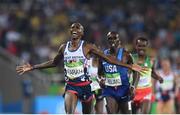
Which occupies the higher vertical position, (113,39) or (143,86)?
(113,39)

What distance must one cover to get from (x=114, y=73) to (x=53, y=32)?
1396cm

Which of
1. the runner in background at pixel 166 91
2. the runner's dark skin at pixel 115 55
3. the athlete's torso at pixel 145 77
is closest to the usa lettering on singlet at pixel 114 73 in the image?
the runner's dark skin at pixel 115 55

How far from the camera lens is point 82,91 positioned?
17500 millimetres

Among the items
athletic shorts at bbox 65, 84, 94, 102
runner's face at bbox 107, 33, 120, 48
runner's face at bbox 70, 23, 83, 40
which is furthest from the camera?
runner's face at bbox 107, 33, 120, 48

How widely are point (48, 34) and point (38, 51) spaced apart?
122 cm

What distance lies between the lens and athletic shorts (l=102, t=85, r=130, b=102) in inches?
722

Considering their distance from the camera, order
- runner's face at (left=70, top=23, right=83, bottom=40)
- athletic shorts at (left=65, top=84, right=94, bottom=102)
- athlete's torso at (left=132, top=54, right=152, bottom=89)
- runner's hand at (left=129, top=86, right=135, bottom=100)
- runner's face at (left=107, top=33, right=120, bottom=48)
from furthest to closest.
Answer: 1. athlete's torso at (left=132, top=54, right=152, bottom=89)
2. runner's hand at (left=129, top=86, right=135, bottom=100)
3. runner's face at (left=107, top=33, right=120, bottom=48)
4. athletic shorts at (left=65, top=84, right=94, bottom=102)
5. runner's face at (left=70, top=23, right=83, bottom=40)

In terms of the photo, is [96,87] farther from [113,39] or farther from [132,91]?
[113,39]

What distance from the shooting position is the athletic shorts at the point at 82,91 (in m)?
17.4

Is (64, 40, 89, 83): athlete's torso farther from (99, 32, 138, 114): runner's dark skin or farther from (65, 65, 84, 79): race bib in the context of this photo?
(99, 32, 138, 114): runner's dark skin

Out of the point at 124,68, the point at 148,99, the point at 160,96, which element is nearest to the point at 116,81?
the point at 124,68

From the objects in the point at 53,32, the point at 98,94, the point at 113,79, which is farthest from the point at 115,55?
the point at 53,32

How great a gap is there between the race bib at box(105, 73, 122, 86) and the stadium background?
9486mm

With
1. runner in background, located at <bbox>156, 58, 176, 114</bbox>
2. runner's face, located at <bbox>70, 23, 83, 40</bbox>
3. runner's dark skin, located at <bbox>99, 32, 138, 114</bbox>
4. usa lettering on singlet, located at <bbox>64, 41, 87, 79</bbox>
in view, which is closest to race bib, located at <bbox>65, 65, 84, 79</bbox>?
usa lettering on singlet, located at <bbox>64, 41, 87, 79</bbox>
